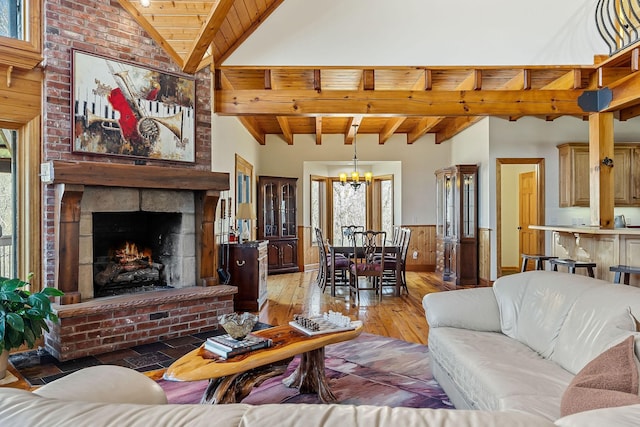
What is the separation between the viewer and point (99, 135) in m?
3.93

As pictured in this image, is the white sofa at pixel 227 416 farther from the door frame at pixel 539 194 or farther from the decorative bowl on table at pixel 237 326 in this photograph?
the door frame at pixel 539 194

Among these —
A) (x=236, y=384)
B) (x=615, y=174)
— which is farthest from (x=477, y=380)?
(x=615, y=174)

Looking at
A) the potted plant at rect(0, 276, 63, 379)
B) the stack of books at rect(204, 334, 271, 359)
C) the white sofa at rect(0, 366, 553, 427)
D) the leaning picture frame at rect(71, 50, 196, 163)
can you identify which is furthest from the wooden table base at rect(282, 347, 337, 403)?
the leaning picture frame at rect(71, 50, 196, 163)

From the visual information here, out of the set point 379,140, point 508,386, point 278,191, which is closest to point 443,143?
point 379,140

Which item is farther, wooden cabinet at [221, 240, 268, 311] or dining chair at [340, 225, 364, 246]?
dining chair at [340, 225, 364, 246]

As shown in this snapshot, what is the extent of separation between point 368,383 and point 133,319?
2.26 m

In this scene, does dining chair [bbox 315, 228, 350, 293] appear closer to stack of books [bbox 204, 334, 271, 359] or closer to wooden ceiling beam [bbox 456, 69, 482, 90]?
wooden ceiling beam [bbox 456, 69, 482, 90]

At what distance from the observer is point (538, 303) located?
8.70 ft

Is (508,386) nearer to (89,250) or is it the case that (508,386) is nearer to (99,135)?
(89,250)

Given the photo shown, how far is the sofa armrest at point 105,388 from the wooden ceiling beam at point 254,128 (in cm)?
559

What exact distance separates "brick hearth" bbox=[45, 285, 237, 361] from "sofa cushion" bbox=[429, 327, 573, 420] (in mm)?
2476

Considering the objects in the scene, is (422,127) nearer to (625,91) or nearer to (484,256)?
(484,256)

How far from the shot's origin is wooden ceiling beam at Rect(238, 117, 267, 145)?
23.2 feet

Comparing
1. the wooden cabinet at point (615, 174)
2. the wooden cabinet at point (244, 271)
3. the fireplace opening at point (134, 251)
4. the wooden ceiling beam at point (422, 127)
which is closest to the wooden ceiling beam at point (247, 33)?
the fireplace opening at point (134, 251)
